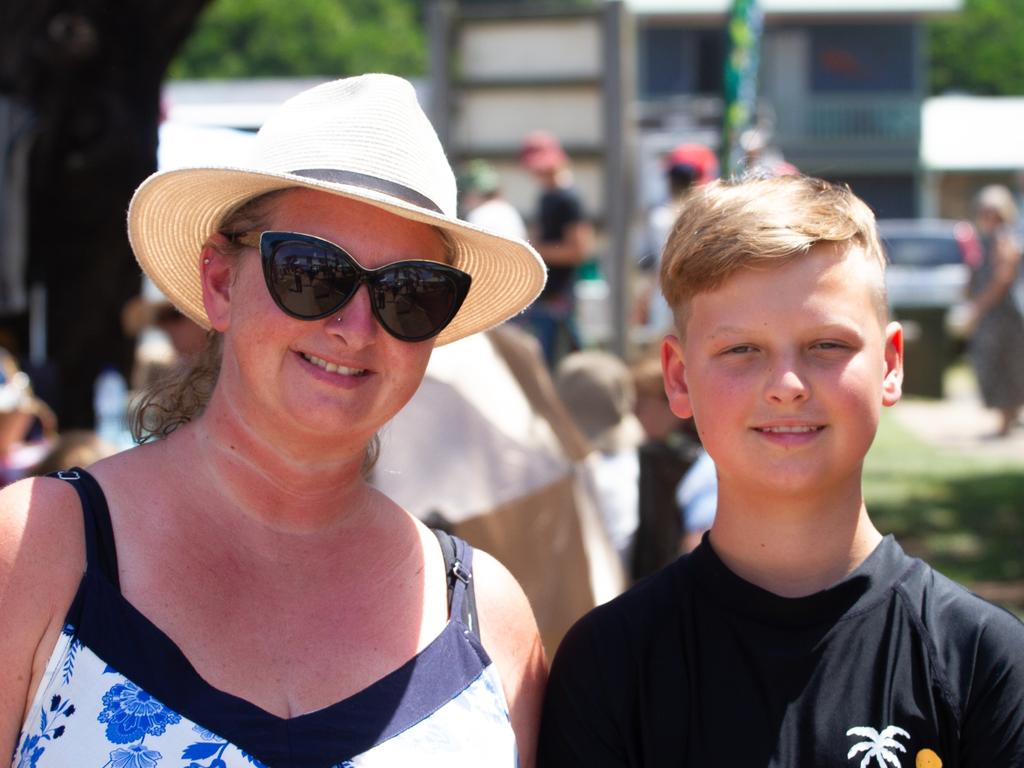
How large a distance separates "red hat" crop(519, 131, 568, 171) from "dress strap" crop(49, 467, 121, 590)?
609cm

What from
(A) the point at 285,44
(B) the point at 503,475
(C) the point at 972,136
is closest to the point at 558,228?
(B) the point at 503,475

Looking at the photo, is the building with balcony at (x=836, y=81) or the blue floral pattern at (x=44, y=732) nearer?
the blue floral pattern at (x=44, y=732)

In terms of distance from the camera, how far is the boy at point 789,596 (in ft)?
6.30

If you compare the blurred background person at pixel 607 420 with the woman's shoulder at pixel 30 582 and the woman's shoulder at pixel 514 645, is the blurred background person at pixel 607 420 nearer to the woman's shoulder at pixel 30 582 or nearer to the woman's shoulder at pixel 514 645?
the woman's shoulder at pixel 514 645

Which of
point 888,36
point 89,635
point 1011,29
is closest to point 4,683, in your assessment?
point 89,635

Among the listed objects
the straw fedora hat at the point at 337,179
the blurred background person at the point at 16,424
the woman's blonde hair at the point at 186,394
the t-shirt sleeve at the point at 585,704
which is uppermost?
the straw fedora hat at the point at 337,179

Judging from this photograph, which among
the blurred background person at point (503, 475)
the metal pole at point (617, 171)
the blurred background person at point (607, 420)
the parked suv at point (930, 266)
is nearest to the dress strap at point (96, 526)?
the blurred background person at point (503, 475)

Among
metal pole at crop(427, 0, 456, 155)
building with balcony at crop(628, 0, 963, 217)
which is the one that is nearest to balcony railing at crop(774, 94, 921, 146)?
building with balcony at crop(628, 0, 963, 217)

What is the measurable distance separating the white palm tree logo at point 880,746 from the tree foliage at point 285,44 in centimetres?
6062

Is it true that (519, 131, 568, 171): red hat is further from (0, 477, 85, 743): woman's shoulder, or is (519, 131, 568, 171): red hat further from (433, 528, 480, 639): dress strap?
(0, 477, 85, 743): woman's shoulder

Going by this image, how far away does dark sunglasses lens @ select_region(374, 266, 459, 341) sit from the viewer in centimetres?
209

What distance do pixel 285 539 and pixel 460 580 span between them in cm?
29

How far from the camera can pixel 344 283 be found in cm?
207

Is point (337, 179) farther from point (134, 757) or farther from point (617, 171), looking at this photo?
point (617, 171)
